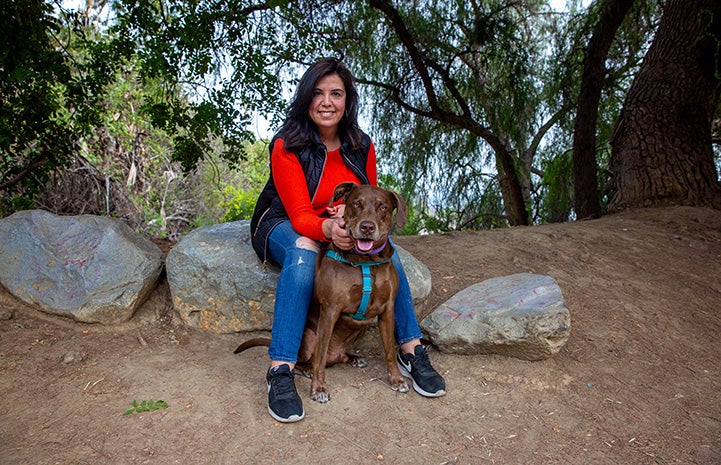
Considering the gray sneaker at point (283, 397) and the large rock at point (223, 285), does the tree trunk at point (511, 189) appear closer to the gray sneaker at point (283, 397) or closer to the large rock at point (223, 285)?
the large rock at point (223, 285)

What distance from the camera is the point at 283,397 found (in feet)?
8.34

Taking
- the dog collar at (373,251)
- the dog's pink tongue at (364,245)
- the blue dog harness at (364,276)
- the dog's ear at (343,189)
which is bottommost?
the blue dog harness at (364,276)

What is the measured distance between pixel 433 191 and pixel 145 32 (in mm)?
4794

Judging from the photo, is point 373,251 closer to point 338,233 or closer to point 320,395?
point 338,233

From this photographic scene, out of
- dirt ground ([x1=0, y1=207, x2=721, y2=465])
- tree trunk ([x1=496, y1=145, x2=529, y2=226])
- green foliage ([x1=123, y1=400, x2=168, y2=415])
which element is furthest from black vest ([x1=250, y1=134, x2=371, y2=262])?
tree trunk ([x1=496, y1=145, x2=529, y2=226])

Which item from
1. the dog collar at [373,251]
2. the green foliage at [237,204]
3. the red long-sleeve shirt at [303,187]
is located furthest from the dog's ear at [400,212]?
the green foliage at [237,204]

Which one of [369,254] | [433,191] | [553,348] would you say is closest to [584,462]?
[553,348]

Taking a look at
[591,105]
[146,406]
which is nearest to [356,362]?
[146,406]

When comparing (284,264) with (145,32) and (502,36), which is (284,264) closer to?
(145,32)

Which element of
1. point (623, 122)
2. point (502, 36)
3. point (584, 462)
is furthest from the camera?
point (502, 36)

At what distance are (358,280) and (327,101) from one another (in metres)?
1.10

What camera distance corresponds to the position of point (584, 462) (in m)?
2.32

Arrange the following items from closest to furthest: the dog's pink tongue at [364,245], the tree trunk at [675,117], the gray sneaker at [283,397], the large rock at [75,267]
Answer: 1. the gray sneaker at [283,397]
2. the dog's pink tongue at [364,245]
3. the large rock at [75,267]
4. the tree trunk at [675,117]

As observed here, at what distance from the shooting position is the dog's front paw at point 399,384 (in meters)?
2.83
